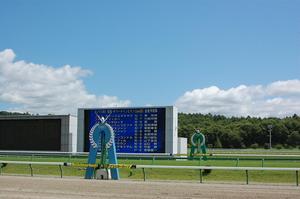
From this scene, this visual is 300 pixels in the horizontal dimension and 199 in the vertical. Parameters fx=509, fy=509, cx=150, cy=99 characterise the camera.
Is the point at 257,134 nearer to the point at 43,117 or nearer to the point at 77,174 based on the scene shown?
the point at 43,117

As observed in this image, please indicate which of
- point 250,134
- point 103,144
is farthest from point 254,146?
point 103,144

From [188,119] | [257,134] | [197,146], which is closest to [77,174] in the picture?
[197,146]

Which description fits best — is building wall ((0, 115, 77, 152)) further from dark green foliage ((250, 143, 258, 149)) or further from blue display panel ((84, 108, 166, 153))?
dark green foliage ((250, 143, 258, 149))

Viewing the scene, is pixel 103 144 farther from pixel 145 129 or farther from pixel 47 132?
pixel 47 132

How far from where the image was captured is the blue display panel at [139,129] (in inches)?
1414

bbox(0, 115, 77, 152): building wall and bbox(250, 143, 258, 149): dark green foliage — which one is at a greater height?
bbox(0, 115, 77, 152): building wall

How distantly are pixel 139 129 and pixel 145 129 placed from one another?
17.5 inches

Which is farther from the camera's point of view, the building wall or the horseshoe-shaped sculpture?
the building wall

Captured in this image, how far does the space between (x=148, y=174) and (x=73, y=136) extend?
2178 centimetres

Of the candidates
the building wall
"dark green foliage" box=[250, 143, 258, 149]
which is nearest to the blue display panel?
the building wall

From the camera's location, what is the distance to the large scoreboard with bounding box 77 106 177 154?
3578 cm

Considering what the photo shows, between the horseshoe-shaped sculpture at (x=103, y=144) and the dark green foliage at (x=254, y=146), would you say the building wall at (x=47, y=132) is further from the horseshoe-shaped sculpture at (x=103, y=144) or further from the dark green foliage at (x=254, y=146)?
the dark green foliage at (x=254, y=146)

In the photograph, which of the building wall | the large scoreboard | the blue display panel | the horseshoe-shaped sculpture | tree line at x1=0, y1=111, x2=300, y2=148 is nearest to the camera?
the horseshoe-shaped sculpture

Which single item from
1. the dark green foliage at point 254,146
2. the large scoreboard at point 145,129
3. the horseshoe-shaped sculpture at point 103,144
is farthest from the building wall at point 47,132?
the dark green foliage at point 254,146
